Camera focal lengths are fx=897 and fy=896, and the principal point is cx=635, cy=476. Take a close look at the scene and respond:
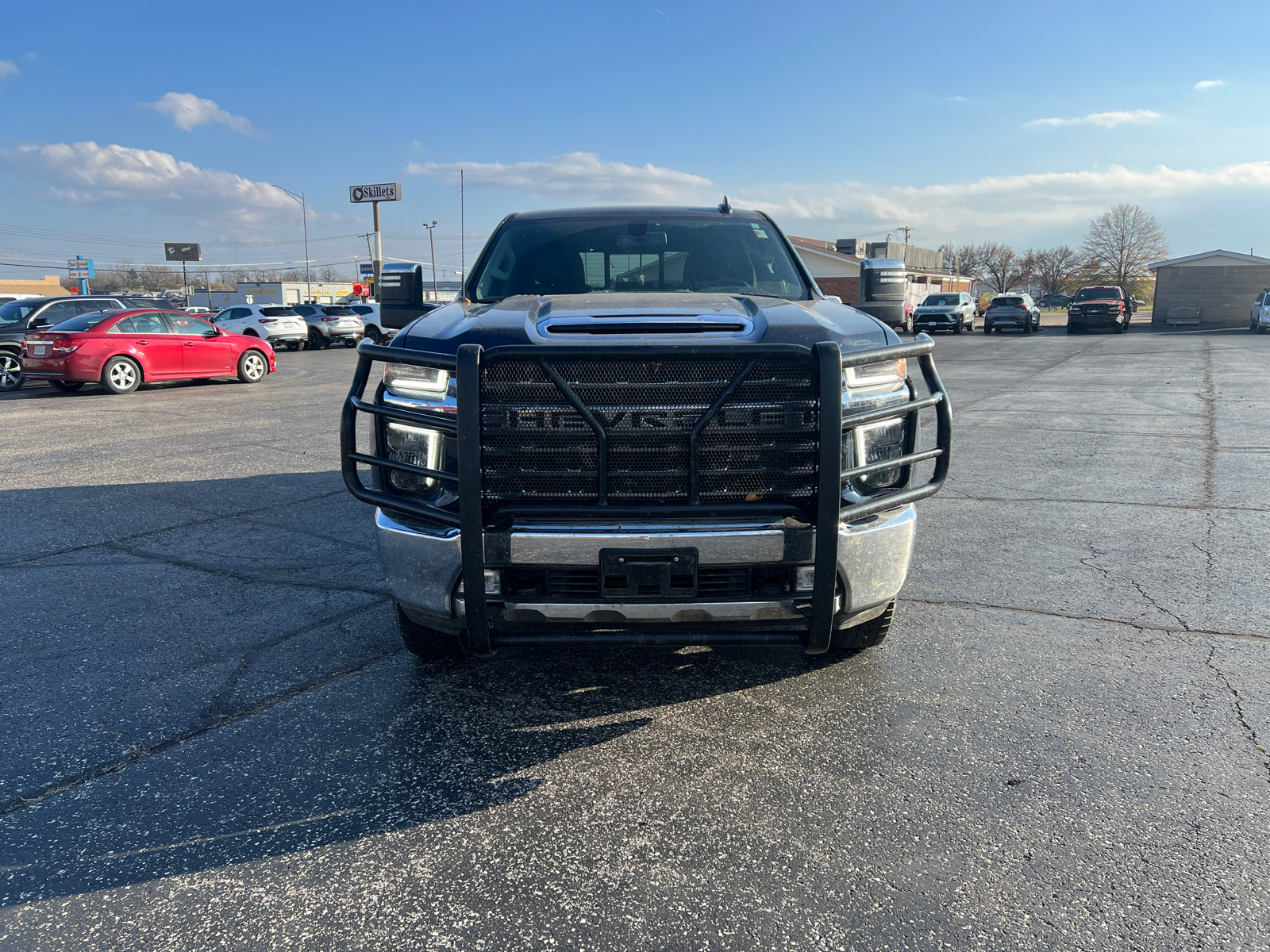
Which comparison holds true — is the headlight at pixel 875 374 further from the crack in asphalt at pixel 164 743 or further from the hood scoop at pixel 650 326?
the crack in asphalt at pixel 164 743

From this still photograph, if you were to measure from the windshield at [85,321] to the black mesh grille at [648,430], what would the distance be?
16.0 meters

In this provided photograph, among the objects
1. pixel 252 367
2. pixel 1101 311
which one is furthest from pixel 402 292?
pixel 1101 311

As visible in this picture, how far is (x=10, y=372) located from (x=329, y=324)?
46.2ft

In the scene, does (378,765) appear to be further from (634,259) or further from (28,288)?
(28,288)

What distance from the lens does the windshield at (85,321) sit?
15.7 meters

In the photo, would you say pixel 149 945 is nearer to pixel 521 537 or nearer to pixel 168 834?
pixel 168 834

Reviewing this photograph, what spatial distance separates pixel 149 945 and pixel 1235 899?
108 inches

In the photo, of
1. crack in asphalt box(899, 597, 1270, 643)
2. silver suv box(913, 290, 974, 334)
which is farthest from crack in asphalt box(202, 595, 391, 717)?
silver suv box(913, 290, 974, 334)

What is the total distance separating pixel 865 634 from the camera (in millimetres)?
3680

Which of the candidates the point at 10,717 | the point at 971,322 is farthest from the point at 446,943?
the point at 971,322

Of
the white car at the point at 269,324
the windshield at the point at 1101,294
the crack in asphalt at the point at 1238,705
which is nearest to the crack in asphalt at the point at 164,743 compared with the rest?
the crack in asphalt at the point at 1238,705

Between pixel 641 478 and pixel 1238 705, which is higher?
pixel 641 478

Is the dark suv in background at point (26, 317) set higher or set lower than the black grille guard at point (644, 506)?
higher

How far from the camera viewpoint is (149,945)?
220 centimetres
